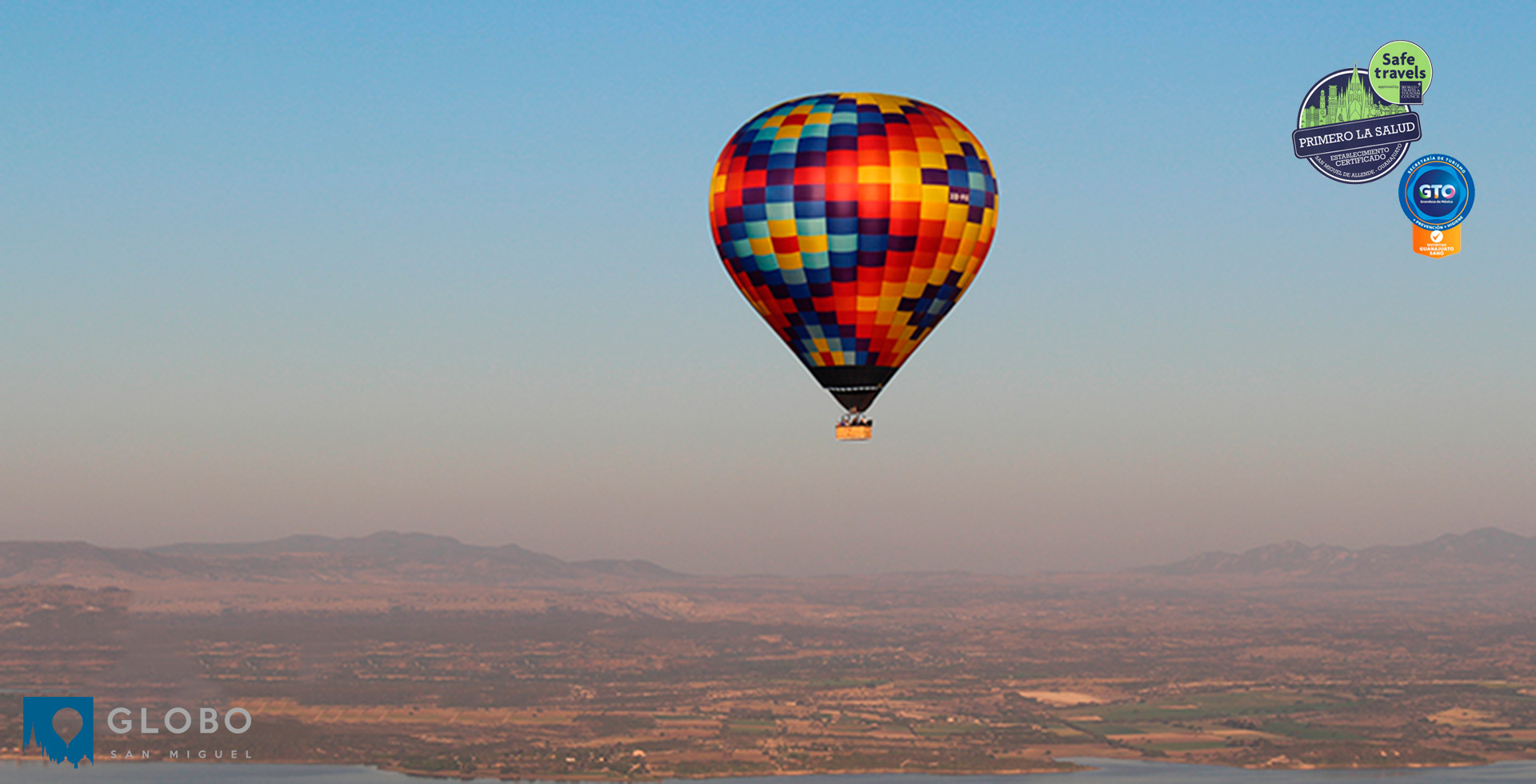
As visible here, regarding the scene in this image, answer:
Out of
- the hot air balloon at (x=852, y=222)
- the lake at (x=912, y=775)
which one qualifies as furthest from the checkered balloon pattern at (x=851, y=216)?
the lake at (x=912, y=775)

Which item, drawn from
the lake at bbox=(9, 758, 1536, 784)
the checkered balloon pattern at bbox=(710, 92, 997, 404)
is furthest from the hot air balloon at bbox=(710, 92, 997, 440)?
the lake at bbox=(9, 758, 1536, 784)

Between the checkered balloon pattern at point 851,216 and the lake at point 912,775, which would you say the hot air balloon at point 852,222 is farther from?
the lake at point 912,775

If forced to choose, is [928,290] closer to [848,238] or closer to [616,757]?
[848,238]

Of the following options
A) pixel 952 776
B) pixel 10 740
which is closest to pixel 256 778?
pixel 10 740

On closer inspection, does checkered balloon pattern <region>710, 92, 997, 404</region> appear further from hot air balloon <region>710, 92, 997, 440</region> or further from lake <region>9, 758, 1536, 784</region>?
lake <region>9, 758, 1536, 784</region>

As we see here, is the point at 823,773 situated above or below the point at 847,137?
below

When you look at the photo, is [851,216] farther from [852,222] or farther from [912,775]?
[912,775]
